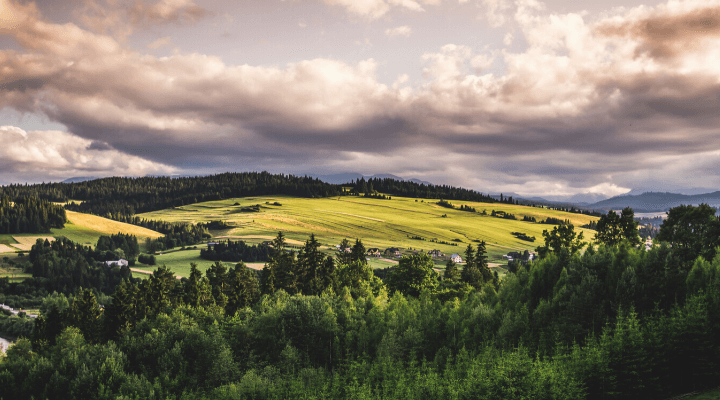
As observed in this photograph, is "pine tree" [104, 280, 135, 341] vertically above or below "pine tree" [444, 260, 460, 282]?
below

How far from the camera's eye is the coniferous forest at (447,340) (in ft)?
167

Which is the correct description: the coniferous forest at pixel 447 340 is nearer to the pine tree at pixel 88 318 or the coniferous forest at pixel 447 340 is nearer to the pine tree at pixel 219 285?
the pine tree at pixel 88 318

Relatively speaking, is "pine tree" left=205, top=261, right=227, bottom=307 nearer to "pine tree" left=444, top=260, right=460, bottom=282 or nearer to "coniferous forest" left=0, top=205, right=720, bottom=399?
"coniferous forest" left=0, top=205, right=720, bottom=399

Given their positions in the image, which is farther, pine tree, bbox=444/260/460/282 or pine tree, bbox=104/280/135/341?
pine tree, bbox=444/260/460/282

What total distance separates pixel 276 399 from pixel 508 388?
3134cm

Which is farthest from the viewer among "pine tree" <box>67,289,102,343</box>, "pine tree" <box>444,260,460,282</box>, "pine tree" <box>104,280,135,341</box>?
"pine tree" <box>444,260,460,282</box>

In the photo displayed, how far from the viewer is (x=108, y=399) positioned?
67.7m

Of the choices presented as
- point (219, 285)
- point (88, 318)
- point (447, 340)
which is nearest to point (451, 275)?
point (447, 340)

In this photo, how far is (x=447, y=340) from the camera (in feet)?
239

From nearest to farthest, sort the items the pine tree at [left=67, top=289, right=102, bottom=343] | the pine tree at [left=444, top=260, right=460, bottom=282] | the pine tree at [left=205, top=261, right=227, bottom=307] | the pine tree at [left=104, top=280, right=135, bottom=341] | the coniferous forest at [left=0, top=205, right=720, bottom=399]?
the coniferous forest at [left=0, top=205, right=720, bottom=399] → the pine tree at [left=104, top=280, right=135, bottom=341] → the pine tree at [left=67, top=289, right=102, bottom=343] → the pine tree at [left=205, top=261, right=227, bottom=307] → the pine tree at [left=444, top=260, right=460, bottom=282]

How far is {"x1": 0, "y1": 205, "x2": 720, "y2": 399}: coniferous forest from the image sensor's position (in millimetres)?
50781

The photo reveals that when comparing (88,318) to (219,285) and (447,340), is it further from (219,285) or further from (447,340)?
(447,340)

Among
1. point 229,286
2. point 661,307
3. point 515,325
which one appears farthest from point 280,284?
point 661,307

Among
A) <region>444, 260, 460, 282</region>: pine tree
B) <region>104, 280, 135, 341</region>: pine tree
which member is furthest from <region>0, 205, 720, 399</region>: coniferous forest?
<region>444, 260, 460, 282</region>: pine tree
